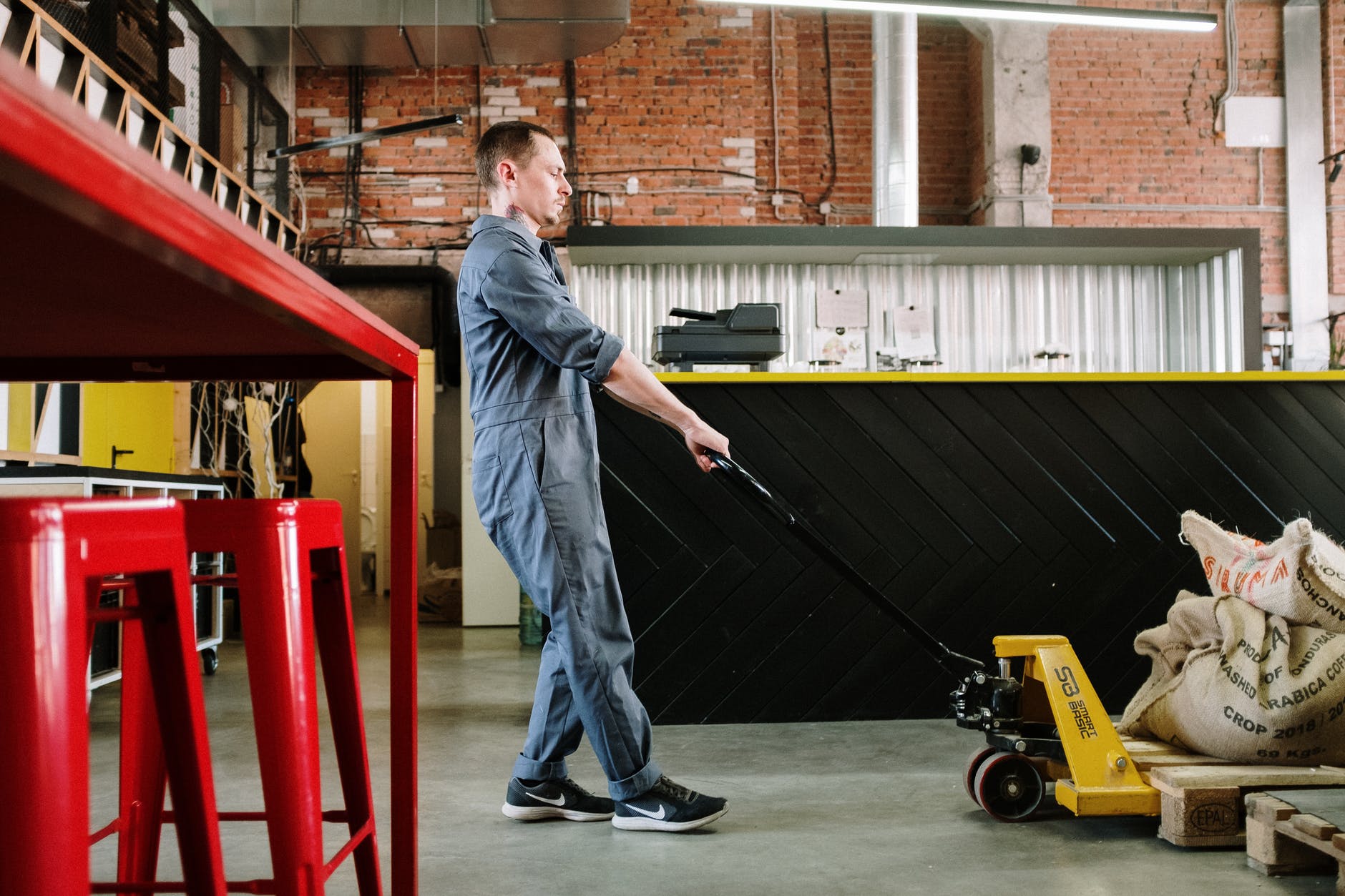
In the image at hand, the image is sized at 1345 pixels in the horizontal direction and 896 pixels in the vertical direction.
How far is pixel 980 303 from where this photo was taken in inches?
274

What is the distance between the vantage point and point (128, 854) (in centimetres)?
154

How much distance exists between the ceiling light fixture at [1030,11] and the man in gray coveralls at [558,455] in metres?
3.32

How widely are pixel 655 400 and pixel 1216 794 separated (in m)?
1.35

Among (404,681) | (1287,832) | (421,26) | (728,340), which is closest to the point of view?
(404,681)

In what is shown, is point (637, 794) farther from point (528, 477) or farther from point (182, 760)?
point (182, 760)

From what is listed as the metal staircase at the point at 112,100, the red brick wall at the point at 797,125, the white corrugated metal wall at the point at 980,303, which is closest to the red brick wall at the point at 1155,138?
the red brick wall at the point at 797,125

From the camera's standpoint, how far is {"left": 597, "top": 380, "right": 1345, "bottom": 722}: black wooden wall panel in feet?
10.9

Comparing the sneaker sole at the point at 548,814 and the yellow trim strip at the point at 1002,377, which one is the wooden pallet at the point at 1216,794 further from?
the yellow trim strip at the point at 1002,377

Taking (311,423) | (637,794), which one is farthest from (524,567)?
(311,423)

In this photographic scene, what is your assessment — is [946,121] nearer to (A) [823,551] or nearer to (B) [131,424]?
(B) [131,424]

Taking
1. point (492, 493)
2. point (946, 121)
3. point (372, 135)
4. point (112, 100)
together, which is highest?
point (946, 121)

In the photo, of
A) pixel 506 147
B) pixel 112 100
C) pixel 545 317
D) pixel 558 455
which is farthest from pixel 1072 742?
pixel 112 100

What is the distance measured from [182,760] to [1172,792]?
75.6 inches

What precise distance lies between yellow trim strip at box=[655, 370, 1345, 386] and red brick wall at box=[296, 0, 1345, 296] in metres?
4.50
